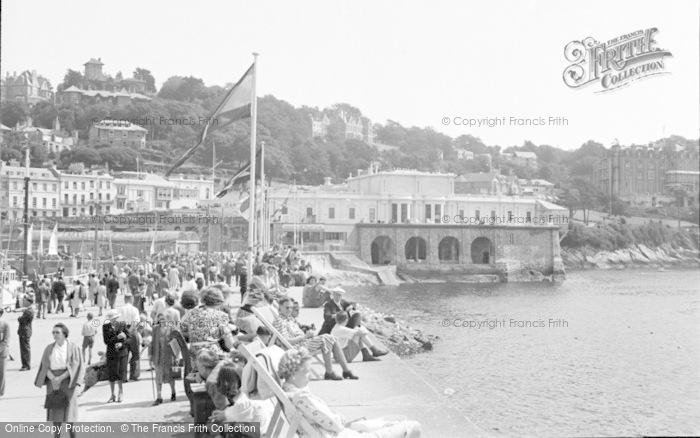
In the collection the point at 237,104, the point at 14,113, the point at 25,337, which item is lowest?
the point at 25,337

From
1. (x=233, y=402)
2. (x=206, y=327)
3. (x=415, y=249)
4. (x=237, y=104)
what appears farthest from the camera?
(x=415, y=249)

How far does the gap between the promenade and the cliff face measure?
7225 cm

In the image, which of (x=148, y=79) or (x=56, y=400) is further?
(x=148, y=79)

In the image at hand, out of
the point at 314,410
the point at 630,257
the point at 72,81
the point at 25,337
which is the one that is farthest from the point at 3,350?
the point at 630,257

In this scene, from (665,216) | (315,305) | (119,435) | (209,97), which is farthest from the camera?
(665,216)

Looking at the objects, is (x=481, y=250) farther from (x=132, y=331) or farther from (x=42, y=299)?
(x=132, y=331)

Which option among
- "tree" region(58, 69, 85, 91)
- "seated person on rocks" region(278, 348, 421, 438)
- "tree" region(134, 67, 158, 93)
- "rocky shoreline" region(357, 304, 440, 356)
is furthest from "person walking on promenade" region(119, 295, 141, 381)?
"tree" region(134, 67, 158, 93)

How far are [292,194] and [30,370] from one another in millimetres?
49146

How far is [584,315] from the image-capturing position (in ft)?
109

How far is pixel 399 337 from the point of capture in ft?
68.4

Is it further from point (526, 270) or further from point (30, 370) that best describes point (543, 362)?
point (526, 270)

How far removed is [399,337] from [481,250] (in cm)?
4843

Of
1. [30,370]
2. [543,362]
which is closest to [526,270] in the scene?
[543,362]

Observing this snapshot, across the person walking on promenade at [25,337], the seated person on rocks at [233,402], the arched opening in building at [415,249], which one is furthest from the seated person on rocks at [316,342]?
the arched opening in building at [415,249]
